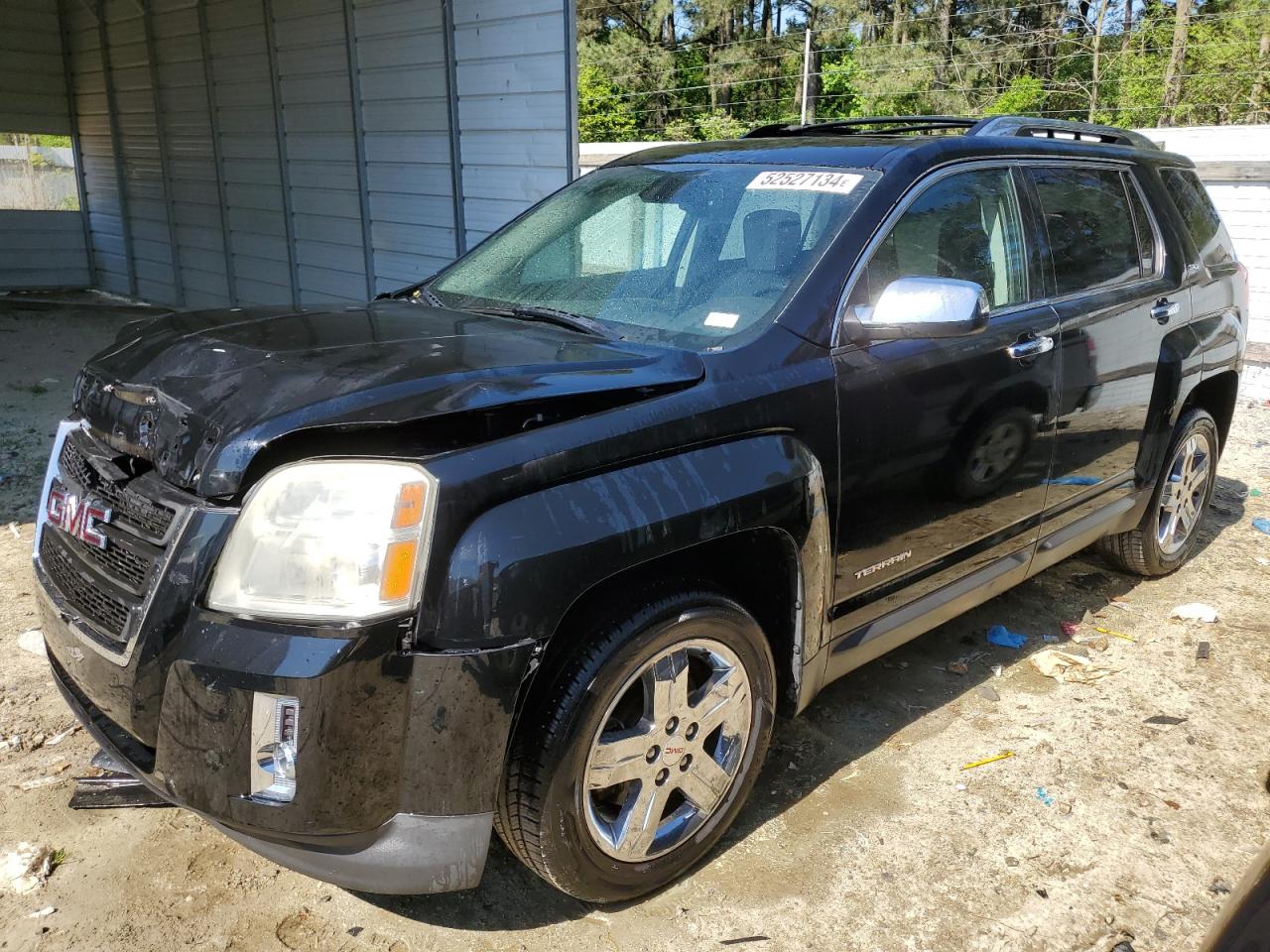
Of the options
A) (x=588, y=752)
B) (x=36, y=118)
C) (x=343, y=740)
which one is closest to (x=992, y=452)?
(x=588, y=752)

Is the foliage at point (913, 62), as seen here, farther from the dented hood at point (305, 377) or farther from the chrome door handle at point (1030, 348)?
the dented hood at point (305, 377)

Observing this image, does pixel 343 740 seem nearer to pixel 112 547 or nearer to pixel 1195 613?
pixel 112 547

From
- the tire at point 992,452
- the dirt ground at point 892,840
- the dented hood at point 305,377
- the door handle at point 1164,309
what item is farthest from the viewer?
the door handle at point 1164,309

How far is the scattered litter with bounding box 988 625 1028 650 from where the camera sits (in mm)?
4176

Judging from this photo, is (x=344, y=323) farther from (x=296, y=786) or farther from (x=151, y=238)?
(x=151, y=238)

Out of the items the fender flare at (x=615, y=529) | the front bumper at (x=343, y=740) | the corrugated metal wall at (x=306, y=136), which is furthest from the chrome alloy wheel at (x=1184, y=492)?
the corrugated metal wall at (x=306, y=136)

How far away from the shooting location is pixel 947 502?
3.13 metres

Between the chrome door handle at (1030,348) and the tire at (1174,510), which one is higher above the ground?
the chrome door handle at (1030,348)

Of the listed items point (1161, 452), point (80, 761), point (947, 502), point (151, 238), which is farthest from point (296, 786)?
point (151, 238)

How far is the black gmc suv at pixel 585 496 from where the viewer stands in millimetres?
2031

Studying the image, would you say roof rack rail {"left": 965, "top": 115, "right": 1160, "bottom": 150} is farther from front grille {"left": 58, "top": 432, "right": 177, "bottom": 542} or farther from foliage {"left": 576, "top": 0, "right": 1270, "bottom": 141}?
foliage {"left": 576, "top": 0, "right": 1270, "bottom": 141}

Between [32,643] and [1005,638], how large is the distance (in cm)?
393

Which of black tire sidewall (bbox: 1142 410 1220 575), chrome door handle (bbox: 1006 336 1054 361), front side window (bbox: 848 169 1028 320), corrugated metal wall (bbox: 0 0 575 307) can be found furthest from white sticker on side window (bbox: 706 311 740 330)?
corrugated metal wall (bbox: 0 0 575 307)

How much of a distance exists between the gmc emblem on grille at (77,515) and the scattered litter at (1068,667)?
337 cm
